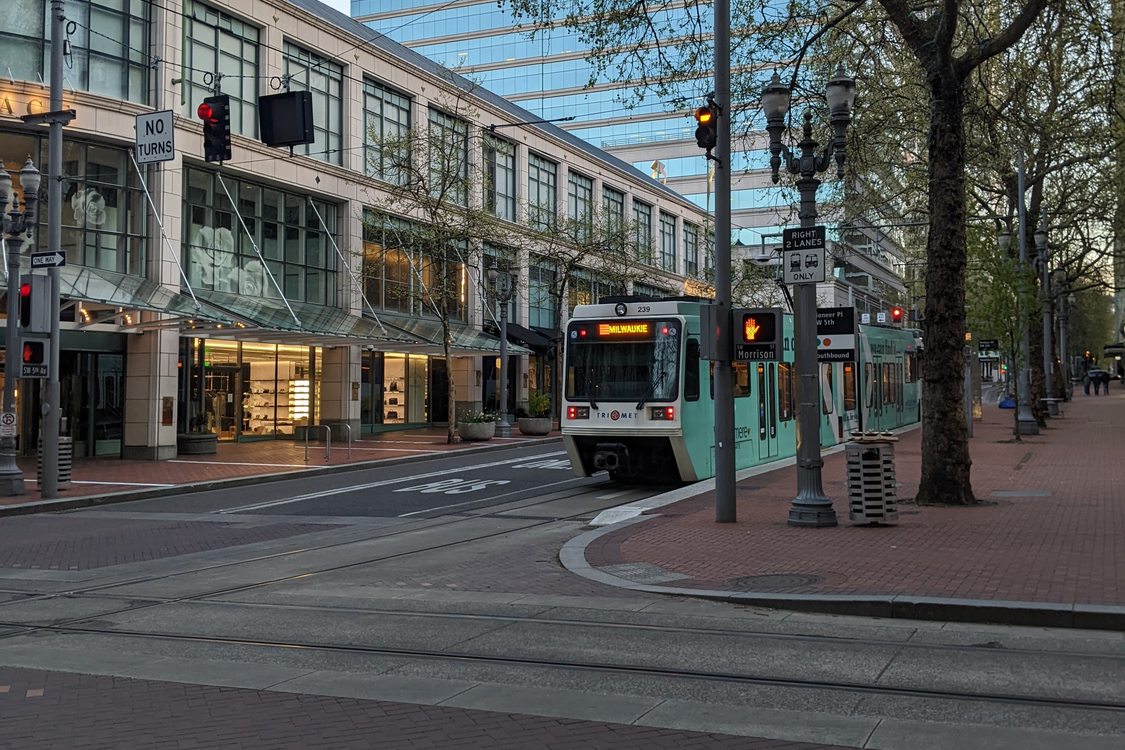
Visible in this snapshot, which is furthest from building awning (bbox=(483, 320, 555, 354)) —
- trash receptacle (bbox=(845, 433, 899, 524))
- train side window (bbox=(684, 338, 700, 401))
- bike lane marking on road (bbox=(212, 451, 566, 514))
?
trash receptacle (bbox=(845, 433, 899, 524))

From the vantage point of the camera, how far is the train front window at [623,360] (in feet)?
58.9

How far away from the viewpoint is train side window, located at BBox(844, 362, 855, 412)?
30297mm

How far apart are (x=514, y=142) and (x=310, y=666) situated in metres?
42.1

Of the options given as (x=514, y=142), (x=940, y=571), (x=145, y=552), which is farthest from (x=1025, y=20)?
(x=514, y=142)

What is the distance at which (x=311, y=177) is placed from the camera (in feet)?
115

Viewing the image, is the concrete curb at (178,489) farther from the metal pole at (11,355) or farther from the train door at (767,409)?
the train door at (767,409)

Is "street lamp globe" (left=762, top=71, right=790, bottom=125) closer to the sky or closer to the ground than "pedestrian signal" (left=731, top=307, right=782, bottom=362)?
closer to the sky

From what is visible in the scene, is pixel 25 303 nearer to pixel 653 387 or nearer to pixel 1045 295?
pixel 653 387

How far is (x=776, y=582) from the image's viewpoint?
953 centimetres

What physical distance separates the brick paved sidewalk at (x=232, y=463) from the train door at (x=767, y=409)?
1044 cm

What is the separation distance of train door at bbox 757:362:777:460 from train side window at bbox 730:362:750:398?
0.70m

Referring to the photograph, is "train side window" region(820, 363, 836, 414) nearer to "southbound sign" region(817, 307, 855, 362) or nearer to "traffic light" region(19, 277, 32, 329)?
"southbound sign" region(817, 307, 855, 362)

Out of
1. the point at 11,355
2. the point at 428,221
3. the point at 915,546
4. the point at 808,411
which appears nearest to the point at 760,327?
the point at 808,411

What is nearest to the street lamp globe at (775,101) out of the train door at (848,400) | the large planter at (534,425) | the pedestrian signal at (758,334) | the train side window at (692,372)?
the pedestrian signal at (758,334)
